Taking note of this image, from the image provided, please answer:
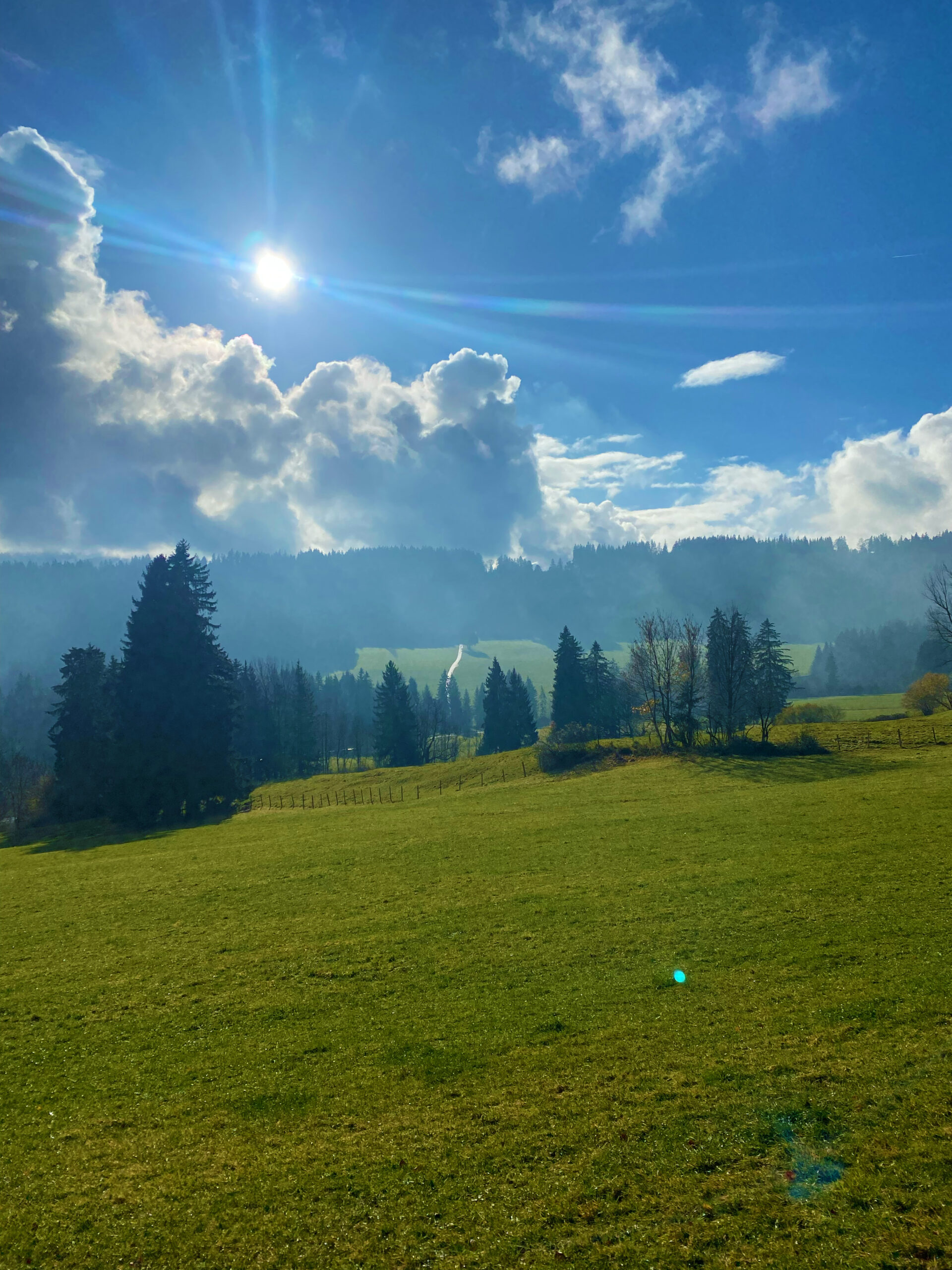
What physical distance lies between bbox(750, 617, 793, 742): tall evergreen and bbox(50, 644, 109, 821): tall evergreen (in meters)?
74.9

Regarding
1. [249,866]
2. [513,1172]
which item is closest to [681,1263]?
[513,1172]

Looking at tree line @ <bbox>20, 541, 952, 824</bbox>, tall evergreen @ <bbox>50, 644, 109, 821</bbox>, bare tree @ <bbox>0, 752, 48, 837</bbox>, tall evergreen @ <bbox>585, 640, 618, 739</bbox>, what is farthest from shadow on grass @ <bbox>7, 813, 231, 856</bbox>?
tall evergreen @ <bbox>585, 640, 618, 739</bbox>

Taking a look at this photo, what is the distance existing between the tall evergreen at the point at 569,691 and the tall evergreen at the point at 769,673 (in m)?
25.1

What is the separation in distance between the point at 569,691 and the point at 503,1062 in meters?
87.4

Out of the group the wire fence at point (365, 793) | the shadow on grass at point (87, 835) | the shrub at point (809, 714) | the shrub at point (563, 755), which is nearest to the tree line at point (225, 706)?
the shadow on grass at point (87, 835)

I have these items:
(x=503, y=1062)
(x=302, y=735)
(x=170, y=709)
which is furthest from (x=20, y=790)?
(x=503, y=1062)

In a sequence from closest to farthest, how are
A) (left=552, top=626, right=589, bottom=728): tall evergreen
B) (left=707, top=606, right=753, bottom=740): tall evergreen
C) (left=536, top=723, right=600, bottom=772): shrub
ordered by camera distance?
(left=536, top=723, right=600, bottom=772): shrub → (left=707, top=606, right=753, bottom=740): tall evergreen → (left=552, top=626, right=589, bottom=728): tall evergreen

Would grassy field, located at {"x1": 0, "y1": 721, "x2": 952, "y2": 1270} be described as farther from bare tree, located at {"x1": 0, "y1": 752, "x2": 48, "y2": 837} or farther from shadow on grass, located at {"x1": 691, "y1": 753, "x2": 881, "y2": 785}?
bare tree, located at {"x1": 0, "y1": 752, "x2": 48, "y2": 837}

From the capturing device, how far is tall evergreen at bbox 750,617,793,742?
270ft

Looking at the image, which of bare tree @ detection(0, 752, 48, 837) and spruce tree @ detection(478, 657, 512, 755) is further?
spruce tree @ detection(478, 657, 512, 755)

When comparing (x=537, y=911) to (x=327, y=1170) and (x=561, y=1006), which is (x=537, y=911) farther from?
(x=327, y=1170)

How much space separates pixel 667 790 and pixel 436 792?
90.0 feet

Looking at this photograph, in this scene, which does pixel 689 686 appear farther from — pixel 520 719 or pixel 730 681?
pixel 520 719

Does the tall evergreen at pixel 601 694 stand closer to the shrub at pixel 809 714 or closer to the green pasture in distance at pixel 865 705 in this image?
the shrub at pixel 809 714
